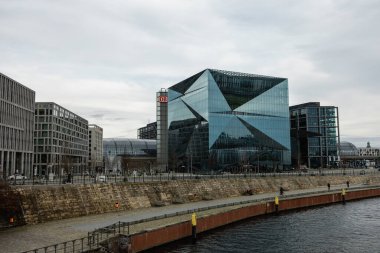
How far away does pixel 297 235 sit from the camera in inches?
1816

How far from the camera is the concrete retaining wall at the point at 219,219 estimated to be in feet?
124

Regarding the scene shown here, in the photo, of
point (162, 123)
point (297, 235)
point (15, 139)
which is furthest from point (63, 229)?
point (162, 123)

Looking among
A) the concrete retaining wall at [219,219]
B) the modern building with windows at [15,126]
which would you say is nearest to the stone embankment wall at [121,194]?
the concrete retaining wall at [219,219]

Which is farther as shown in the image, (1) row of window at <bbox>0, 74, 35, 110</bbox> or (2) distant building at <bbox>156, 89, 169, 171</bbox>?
(2) distant building at <bbox>156, 89, 169, 171</bbox>

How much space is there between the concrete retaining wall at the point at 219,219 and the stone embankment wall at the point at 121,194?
11711 millimetres

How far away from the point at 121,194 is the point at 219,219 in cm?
1569

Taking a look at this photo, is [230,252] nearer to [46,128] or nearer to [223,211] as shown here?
[223,211]

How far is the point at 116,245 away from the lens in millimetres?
34188

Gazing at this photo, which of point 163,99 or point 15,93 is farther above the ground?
point 163,99

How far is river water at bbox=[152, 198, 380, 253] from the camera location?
39.8m

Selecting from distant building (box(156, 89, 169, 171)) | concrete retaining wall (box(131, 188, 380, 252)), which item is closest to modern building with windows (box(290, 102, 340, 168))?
distant building (box(156, 89, 169, 171))

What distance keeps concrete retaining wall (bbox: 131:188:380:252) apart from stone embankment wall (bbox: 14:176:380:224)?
11711 millimetres

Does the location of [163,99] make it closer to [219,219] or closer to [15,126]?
[15,126]

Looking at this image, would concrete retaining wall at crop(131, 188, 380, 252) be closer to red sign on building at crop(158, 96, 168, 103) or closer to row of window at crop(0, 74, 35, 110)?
row of window at crop(0, 74, 35, 110)
